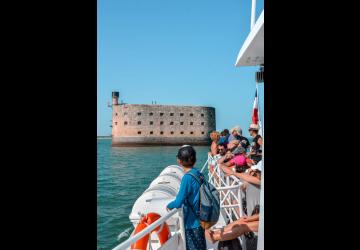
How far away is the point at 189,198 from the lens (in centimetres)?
254

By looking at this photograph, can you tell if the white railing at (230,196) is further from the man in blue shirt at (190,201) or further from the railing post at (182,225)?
the man in blue shirt at (190,201)

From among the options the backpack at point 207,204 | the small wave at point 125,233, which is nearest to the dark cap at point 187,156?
the backpack at point 207,204

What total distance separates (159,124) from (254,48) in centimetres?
5418

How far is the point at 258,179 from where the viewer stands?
9.36 feet

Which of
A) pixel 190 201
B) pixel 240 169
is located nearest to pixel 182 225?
pixel 190 201

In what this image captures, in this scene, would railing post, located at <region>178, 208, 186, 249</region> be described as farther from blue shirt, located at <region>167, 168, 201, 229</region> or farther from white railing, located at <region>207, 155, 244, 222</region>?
white railing, located at <region>207, 155, 244, 222</region>

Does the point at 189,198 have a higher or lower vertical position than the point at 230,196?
higher

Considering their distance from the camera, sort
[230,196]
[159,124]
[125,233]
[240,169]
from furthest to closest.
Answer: [159,124] < [125,233] < [230,196] < [240,169]

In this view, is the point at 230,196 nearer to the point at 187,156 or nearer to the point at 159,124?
the point at 187,156

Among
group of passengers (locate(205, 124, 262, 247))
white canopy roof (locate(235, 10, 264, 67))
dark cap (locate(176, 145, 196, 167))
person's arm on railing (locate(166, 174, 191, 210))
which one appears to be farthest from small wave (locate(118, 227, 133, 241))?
white canopy roof (locate(235, 10, 264, 67))

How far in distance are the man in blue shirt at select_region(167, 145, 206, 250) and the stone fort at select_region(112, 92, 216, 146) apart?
5291 centimetres
